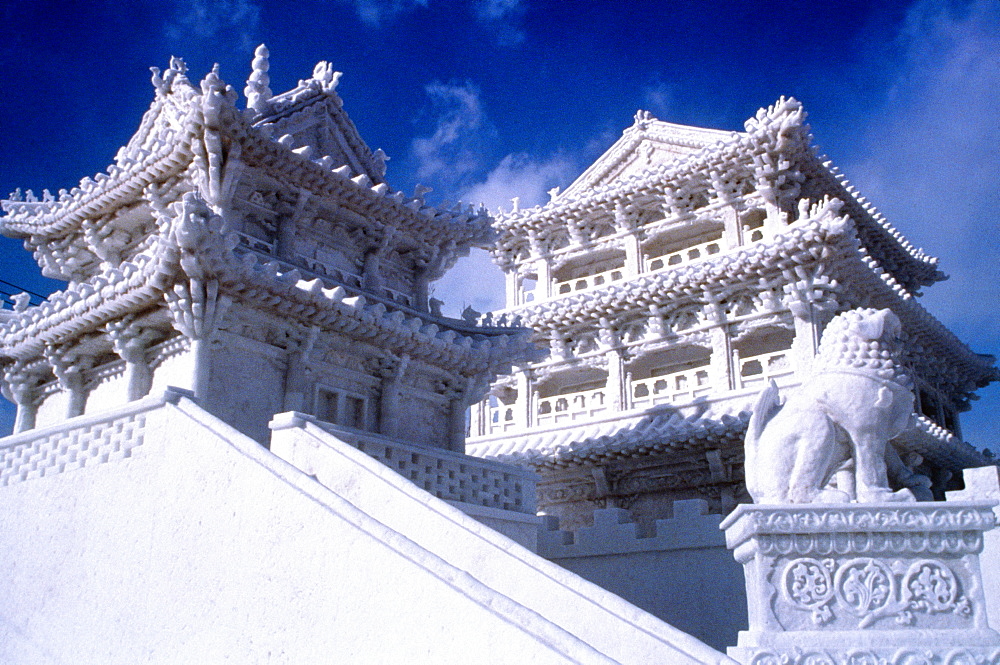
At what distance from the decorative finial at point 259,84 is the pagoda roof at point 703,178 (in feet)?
36.5

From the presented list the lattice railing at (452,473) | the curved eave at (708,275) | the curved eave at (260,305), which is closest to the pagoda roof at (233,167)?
the curved eave at (260,305)

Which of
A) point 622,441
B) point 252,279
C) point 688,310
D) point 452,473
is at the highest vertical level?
point 688,310

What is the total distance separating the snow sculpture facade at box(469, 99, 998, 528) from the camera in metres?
19.7

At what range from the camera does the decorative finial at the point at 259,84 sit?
1505 cm

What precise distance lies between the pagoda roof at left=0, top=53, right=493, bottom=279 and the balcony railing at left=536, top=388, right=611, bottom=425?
6.61 m

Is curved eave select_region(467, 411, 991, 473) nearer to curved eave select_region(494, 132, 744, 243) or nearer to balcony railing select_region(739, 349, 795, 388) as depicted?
balcony railing select_region(739, 349, 795, 388)

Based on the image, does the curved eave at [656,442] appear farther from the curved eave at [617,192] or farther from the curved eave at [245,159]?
the curved eave at [617,192]

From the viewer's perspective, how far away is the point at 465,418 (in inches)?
643

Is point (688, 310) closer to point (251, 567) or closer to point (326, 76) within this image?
point (326, 76)

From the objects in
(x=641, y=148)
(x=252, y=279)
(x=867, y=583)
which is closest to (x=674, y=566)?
(x=867, y=583)

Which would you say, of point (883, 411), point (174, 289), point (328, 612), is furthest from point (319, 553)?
point (174, 289)

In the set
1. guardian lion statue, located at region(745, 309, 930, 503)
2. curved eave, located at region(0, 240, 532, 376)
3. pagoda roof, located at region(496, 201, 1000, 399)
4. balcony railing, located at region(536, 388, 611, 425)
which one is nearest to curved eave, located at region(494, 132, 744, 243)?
pagoda roof, located at region(496, 201, 1000, 399)

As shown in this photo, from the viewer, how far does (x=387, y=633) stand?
5.04 metres

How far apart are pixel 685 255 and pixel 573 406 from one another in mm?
4940
